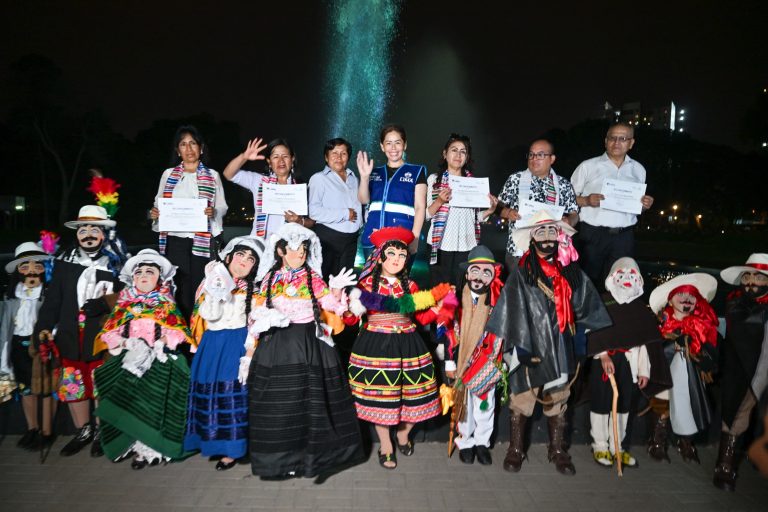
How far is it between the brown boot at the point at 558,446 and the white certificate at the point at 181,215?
14.1 ft

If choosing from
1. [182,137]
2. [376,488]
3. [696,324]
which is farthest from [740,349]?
[182,137]

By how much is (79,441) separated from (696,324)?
6112 millimetres

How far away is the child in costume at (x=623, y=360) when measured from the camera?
198 inches

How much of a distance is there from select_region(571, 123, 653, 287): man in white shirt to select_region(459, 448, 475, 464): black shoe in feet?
9.35

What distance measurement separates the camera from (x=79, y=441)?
517cm

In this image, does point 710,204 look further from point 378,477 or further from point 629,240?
point 378,477

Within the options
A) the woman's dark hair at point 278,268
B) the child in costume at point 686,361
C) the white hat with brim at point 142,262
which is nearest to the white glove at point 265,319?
the woman's dark hair at point 278,268

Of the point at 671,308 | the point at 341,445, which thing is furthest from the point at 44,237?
the point at 671,308

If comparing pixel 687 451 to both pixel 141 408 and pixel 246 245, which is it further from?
pixel 141 408

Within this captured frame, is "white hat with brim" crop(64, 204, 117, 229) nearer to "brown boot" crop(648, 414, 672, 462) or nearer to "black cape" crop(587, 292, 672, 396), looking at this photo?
"black cape" crop(587, 292, 672, 396)

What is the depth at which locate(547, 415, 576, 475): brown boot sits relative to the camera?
4.94m

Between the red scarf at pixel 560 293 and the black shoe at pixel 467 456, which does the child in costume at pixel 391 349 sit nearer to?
the black shoe at pixel 467 456

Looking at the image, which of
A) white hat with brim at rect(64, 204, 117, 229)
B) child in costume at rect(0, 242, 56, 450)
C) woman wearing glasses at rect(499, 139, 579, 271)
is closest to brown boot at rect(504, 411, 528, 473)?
woman wearing glasses at rect(499, 139, 579, 271)

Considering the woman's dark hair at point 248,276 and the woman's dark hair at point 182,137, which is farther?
the woman's dark hair at point 182,137
